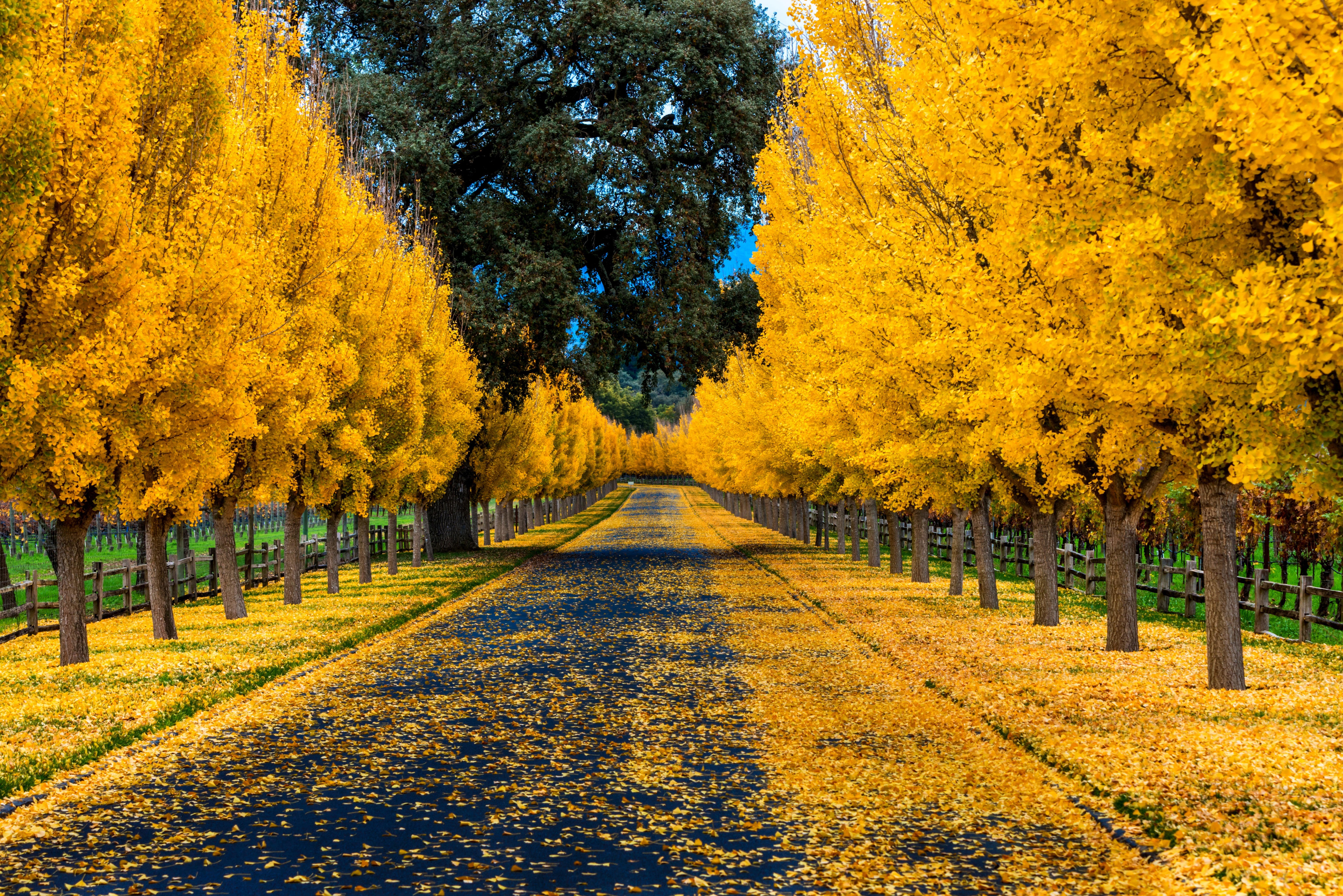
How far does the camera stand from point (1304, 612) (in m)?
18.9

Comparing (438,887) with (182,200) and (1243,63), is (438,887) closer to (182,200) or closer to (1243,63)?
(1243,63)

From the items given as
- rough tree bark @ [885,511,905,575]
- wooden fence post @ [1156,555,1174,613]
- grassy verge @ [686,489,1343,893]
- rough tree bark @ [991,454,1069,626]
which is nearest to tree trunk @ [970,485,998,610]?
grassy verge @ [686,489,1343,893]

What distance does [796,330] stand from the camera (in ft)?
101

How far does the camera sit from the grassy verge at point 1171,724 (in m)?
7.45

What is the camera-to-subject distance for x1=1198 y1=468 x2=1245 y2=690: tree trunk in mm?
12766

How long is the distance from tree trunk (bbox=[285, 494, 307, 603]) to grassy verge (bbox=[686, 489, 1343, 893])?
11.2 m

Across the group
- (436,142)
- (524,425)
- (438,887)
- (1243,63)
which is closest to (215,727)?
(438,887)

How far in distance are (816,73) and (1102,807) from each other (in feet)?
57.3

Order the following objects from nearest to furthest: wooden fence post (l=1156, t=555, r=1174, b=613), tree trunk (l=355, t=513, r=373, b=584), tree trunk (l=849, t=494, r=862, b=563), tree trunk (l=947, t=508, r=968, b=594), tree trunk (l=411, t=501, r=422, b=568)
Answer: wooden fence post (l=1156, t=555, r=1174, b=613)
tree trunk (l=947, t=508, r=968, b=594)
tree trunk (l=355, t=513, r=373, b=584)
tree trunk (l=411, t=501, r=422, b=568)
tree trunk (l=849, t=494, r=862, b=563)

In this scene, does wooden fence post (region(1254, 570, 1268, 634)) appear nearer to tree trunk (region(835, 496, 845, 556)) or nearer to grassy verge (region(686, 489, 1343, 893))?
grassy verge (region(686, 489, 1343, 893))

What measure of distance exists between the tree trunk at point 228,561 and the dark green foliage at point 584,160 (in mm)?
11464

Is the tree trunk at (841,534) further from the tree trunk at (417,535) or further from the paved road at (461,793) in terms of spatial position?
the paved road at (461,793)

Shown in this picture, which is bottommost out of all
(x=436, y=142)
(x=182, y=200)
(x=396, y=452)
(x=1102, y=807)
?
(x=1102, y=807)

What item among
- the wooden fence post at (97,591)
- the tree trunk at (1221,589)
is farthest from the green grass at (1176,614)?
the wooden fence post at (97,591)
